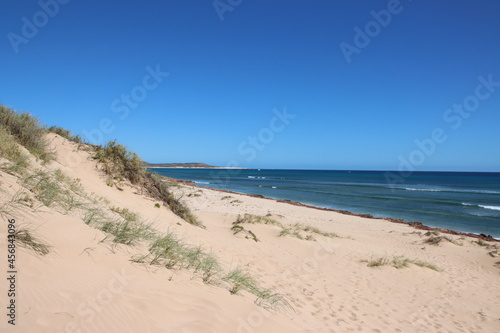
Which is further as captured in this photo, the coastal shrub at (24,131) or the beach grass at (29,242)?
the coastal shrub at (24,131)

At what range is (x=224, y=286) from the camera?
14.5 ft

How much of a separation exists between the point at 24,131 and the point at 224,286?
7.88 m

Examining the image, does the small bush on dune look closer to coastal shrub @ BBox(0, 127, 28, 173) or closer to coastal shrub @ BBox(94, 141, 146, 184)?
coastal shrub @ BBox(94, 141, 146, 184)

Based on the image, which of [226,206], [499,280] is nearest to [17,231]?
[499,280]

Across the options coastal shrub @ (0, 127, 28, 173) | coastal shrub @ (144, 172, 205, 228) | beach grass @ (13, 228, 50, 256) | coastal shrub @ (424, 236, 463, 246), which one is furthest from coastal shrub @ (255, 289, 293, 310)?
coastal shrub @ (424, 236, 463, 246)

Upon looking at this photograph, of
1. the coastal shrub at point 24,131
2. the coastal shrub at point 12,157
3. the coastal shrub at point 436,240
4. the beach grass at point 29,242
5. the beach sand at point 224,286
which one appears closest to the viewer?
the beach sand at point 224,286

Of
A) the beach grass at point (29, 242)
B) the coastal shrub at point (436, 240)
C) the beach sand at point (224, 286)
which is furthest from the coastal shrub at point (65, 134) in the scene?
the coastal shrub at point (436, 240)

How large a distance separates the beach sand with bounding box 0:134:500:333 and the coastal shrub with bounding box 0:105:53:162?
1002 millimetres

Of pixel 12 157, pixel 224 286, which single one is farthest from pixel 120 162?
pixel 224 286

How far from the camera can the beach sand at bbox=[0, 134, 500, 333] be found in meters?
2.65

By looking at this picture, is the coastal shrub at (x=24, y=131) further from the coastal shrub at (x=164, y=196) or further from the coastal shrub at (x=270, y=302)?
the coastal shrub at (x=270, y=302)

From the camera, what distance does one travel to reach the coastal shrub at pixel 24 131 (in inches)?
305

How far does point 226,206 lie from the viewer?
2283cm

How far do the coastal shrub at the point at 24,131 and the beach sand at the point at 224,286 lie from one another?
1.00 metres
